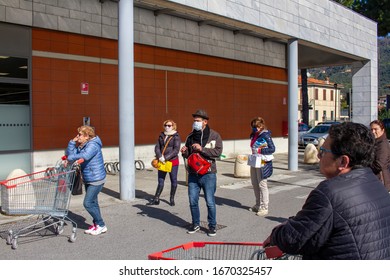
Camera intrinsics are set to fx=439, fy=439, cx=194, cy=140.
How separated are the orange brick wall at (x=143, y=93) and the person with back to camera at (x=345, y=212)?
11.5 m

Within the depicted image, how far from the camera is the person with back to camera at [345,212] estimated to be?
89.1 inches

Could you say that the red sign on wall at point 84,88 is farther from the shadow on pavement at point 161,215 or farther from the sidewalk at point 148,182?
the shadow on pavement at point 161,215

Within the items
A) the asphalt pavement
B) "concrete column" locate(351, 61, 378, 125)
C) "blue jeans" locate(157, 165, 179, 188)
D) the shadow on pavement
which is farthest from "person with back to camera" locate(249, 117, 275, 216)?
"concrete column" locate(351, 61, 378, 125)

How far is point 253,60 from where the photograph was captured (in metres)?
20.4

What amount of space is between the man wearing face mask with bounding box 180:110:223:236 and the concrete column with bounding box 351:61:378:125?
54.2ft

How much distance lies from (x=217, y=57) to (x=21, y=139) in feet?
30.2

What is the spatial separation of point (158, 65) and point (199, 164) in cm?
1009

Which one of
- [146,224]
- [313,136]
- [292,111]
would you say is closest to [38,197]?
[146,224]

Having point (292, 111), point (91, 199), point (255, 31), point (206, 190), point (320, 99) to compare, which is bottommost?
point (91, 199)

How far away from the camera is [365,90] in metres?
21.6

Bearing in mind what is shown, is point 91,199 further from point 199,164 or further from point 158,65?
point 158,65

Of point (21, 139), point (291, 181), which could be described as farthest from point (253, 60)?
point (21, 139)

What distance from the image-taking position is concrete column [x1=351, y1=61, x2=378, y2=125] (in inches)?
834
